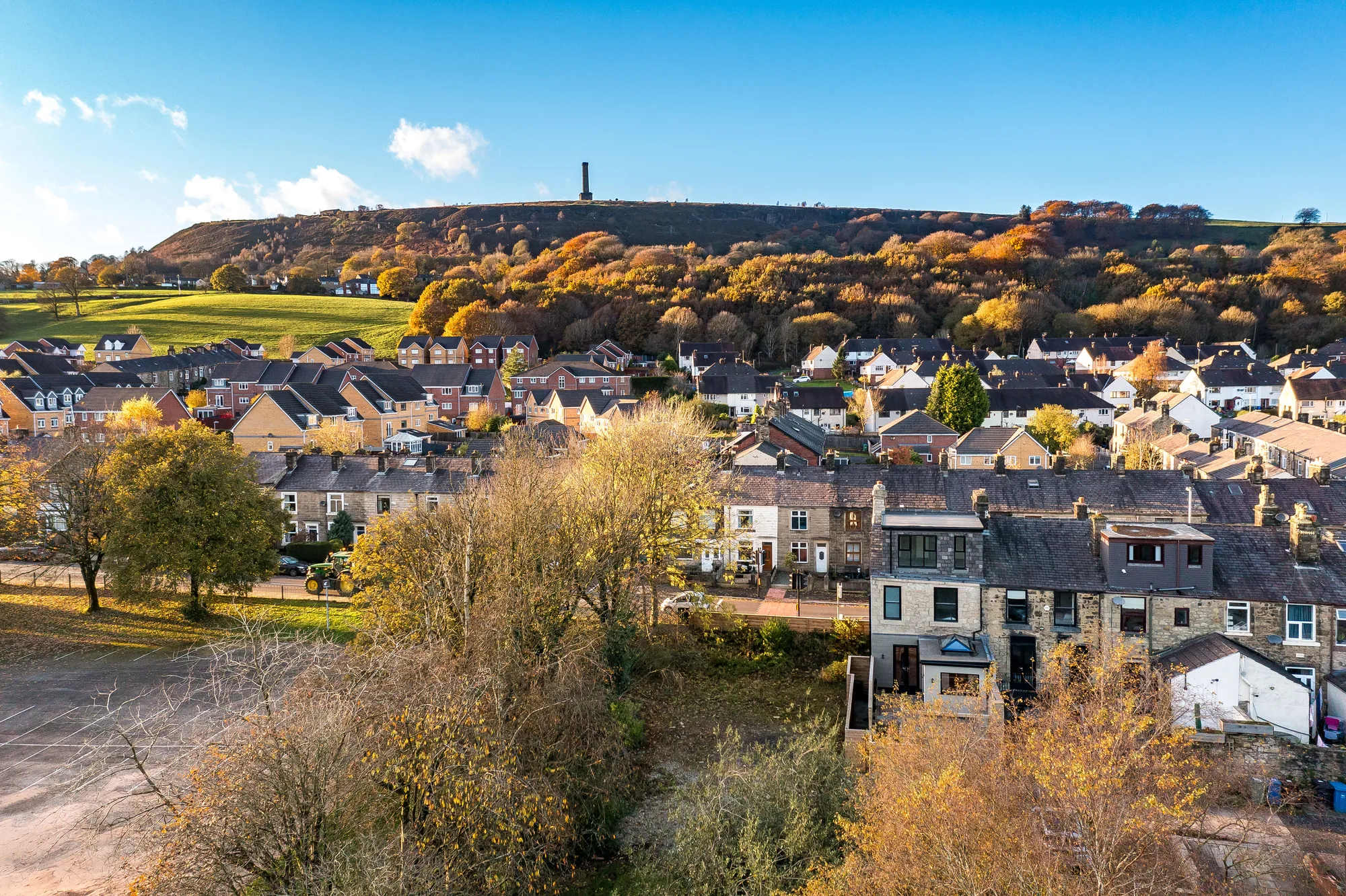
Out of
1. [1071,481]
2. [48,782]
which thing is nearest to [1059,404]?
[1071,481]

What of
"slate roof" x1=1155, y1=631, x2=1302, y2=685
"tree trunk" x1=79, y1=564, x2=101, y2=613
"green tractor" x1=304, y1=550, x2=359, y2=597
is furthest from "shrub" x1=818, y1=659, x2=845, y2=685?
"tree trunk" x1=79, y1=564, x2=101, y2=613

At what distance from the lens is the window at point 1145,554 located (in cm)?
2380

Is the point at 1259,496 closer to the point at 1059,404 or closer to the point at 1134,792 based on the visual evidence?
the point at 1134,792

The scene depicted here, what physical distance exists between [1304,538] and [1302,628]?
263cm

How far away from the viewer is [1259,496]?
104 feet

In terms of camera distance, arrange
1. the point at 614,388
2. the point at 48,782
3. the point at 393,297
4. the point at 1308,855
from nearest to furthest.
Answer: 1. the point at 1308,855
2. the point at 48,782
3. the point at 614,388
4. the point at 393,297

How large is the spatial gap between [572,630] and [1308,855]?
1710 centimetres

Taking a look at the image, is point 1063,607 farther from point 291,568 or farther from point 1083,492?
point 291,568

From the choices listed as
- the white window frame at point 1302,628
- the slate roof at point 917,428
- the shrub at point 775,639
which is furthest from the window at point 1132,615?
the slate roof at point 917,428

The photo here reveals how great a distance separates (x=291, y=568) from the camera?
129ft

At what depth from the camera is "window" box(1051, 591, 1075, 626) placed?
2455 centimetres

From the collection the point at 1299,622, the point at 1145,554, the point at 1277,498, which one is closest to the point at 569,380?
the point at 1277,498

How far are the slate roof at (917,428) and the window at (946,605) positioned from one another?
136ft

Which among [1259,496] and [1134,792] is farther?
[1259,496]
